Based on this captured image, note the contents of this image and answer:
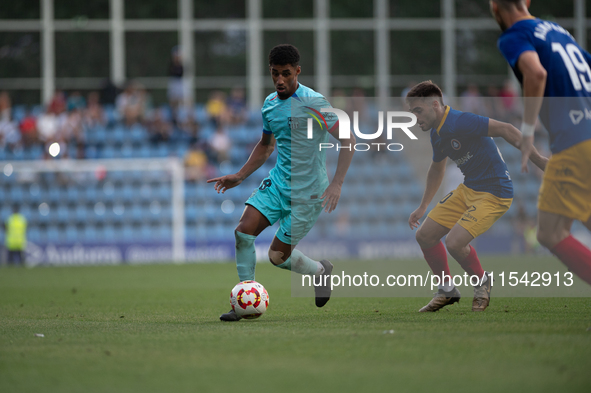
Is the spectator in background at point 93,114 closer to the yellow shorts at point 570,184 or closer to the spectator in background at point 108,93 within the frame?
the spectator in background at point 108,93

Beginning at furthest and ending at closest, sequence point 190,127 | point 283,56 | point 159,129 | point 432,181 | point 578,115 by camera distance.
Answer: point 159,129 → point 190,127 → point 432,181 → point 283,56 → point 578,115

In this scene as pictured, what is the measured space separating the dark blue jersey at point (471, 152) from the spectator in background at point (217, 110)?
1429 cm

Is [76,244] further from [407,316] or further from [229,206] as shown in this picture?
[407,316]

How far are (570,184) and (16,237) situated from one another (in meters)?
16.0

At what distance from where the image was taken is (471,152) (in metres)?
6.67

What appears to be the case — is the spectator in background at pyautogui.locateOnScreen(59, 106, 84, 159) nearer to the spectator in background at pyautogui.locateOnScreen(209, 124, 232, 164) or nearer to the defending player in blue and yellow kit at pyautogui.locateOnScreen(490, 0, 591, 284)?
the spectator in background at pyautogui.locateOnScreen(209, 124, 232, 164)

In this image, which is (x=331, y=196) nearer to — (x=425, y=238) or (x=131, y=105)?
(x=425, y=238)

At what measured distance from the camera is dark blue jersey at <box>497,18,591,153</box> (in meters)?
4.86

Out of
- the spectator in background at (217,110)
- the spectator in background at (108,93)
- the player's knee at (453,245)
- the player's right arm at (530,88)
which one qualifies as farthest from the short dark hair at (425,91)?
the spectator in background at (108,93)

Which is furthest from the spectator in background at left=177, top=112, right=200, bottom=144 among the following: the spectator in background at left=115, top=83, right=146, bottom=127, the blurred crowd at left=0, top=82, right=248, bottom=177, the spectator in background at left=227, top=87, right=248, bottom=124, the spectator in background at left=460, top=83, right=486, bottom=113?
the spectator in background at left=460, top=83, right=486, bottom=113

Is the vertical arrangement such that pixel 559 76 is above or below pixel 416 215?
above

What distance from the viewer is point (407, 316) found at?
6301 millimetres

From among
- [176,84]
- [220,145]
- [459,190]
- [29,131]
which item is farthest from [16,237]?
[459,190]

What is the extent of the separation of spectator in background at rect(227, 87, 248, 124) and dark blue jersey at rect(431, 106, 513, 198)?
14.5 metres
